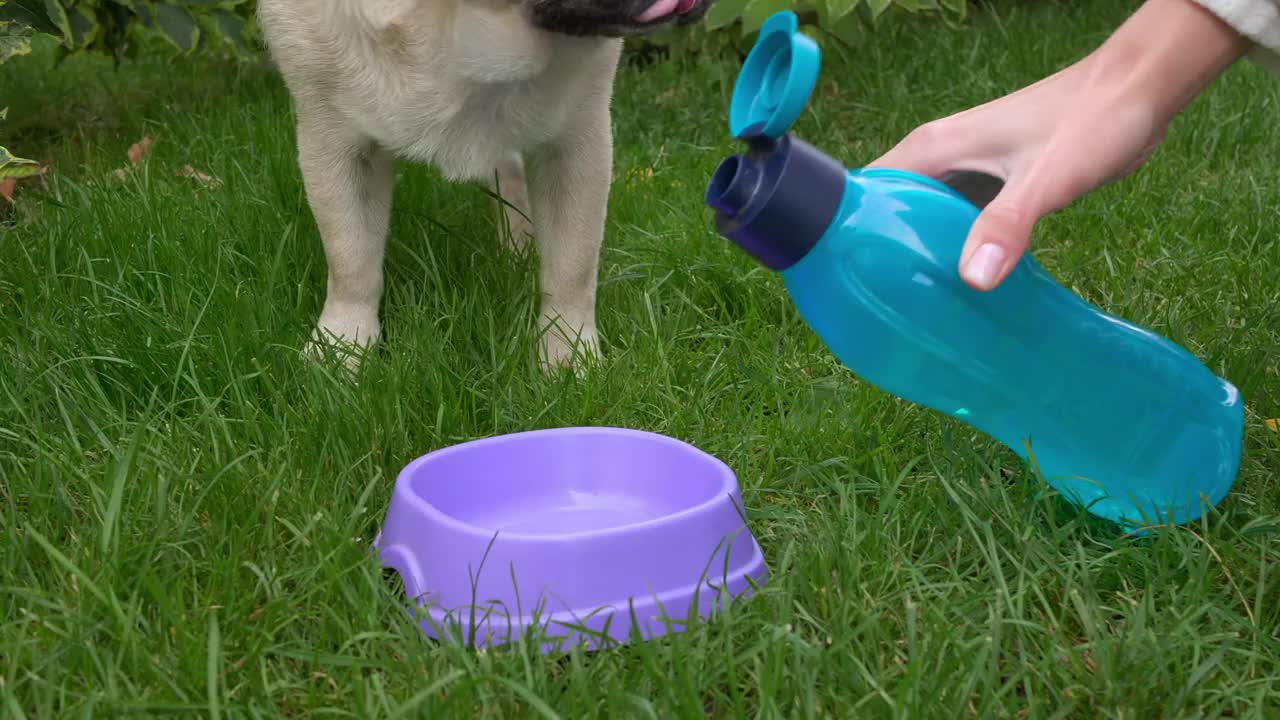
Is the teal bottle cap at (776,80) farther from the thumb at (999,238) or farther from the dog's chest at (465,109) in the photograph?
the dog's chest at (465,109)

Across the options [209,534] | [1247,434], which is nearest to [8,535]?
[209,534]

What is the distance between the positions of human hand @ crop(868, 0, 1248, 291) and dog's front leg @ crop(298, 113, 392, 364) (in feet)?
3.50

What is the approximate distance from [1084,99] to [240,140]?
7.34 ft

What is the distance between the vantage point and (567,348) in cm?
218

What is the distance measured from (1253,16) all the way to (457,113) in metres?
1.09

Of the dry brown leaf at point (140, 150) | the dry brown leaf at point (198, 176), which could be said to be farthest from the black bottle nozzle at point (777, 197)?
the dry brown leaf at point (140, 150)

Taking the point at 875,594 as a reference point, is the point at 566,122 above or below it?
above

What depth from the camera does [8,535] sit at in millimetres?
1516

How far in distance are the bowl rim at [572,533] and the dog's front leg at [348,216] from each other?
492 mm

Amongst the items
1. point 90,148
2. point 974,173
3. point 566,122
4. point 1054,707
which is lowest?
point 90,148

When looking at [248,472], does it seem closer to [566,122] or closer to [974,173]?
[566,122]

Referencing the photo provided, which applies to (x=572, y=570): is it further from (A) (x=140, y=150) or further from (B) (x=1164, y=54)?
(A) (x=140, y=150)

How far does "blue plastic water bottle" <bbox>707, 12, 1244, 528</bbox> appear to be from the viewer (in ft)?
4.34

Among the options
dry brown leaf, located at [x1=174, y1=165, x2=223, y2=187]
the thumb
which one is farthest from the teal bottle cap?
dry brown leaf, located at [x1=174, y1=165, x2=223, y2=187]
